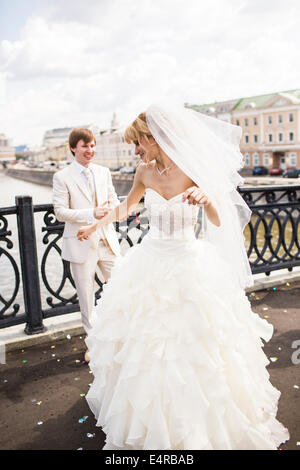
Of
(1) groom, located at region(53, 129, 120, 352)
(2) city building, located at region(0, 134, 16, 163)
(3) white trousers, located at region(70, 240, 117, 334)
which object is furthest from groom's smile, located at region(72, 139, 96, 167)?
(2) city building, located at region(0, 134, 16, 163)

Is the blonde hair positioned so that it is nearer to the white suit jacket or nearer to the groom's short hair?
the groom's short hair

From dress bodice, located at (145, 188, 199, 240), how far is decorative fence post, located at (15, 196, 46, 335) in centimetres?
195

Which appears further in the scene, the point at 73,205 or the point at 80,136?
the point at 73,205

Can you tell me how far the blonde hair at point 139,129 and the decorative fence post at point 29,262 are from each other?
1.89 meters

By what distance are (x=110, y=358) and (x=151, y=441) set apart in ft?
1.92

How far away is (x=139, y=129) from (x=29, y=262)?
232cm

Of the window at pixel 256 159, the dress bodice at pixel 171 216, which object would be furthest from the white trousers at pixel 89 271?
the window at pixel 256 159

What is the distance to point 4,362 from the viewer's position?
4.03 metres

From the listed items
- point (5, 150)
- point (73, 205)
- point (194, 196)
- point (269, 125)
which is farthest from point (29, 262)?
point (5, 150)

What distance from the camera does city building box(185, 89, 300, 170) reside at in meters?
62.1

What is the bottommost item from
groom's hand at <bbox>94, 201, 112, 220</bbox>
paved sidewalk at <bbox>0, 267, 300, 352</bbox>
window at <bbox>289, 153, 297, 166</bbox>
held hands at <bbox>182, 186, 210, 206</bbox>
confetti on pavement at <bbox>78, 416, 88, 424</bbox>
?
confetti on pavement at <bbox>78, 416, 88, 424</bbox>

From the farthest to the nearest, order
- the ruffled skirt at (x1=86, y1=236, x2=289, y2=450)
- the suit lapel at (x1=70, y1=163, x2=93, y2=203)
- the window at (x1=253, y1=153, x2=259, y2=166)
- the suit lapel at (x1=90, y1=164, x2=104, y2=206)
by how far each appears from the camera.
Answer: the window at (x1=253, y1=153, x2=259, y2=166)
the suit lapel at (x1=90, y1=164, x2=104, y2=206)
the suit lapel at (x1=70, y1=163, x2=93, y2=203)
the ruffled skirt at (x1=86, y1=236, x2=289, y2=450)

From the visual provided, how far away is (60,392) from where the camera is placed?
3512mm

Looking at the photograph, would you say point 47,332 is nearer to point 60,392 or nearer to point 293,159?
point 60,392
